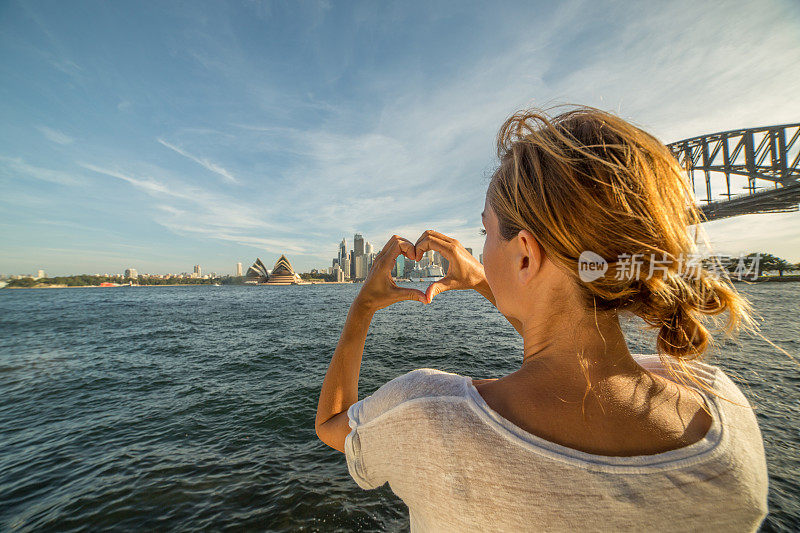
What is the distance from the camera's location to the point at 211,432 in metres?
7.03

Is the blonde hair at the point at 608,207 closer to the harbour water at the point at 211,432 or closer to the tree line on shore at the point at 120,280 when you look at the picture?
the harbour water at the point at 211,432

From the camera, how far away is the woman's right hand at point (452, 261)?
1.62 metres

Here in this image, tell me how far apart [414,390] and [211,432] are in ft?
27.2

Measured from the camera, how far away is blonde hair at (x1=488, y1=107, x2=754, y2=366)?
0.87m

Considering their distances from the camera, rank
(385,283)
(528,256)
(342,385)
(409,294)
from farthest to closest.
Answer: (409,294) < (385,283) < (342,385) < (528,256)

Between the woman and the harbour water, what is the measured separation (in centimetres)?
33

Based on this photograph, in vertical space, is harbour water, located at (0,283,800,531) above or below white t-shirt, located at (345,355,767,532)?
below

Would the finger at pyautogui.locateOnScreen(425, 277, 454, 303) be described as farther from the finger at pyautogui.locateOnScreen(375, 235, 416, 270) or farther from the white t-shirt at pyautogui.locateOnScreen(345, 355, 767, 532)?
the white t-shirt at pyautogui.locateOnScreen(345, 355, 767, 532)

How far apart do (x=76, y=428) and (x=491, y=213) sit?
1149 centimetres

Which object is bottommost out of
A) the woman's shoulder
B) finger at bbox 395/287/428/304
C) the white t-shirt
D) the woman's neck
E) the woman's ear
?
the white t-shirt

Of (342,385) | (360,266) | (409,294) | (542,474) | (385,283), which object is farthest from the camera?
(360,266)

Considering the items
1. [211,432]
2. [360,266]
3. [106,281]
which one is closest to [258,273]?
[360,266]

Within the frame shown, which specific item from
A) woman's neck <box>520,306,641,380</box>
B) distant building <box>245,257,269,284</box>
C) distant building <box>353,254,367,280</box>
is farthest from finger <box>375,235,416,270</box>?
distant building <box>245,257,269,284</box>

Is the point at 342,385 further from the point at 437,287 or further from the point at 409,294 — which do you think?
the point at 437,287
